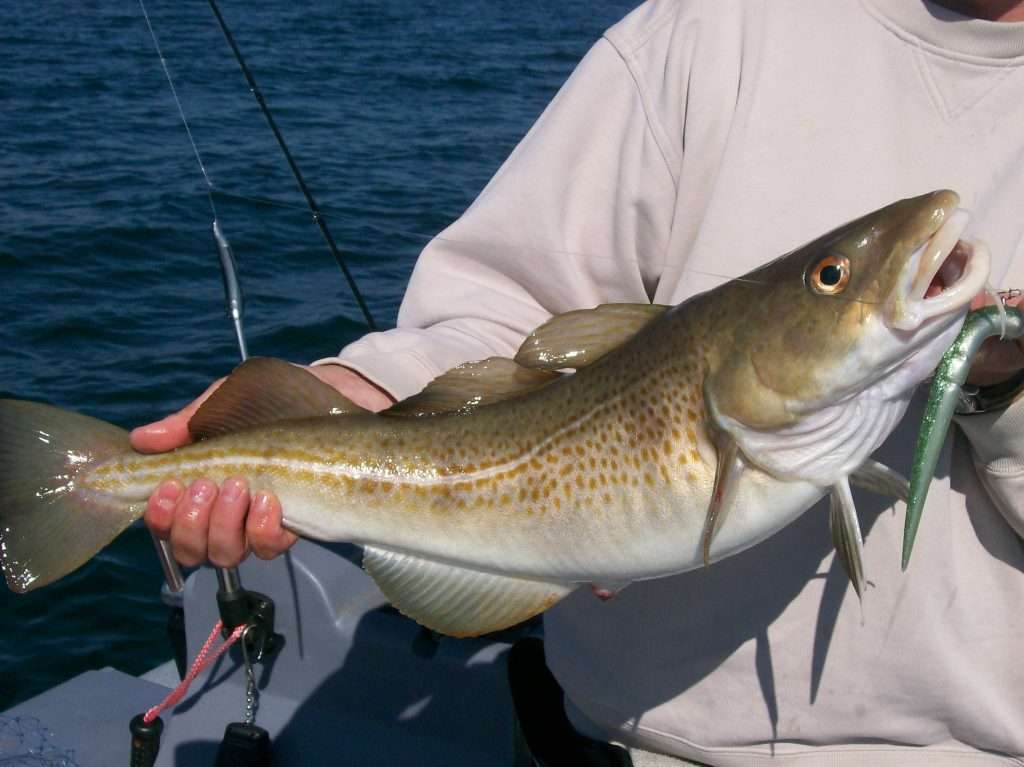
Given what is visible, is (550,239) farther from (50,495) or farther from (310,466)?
(50,495)

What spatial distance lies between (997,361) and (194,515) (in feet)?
4.75

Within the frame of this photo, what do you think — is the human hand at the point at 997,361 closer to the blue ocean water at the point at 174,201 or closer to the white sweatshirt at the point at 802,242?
the white sweatshirt at the point at 802,242

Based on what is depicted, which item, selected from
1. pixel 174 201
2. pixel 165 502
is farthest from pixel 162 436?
pixel 174 201

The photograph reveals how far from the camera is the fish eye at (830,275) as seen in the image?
183cm

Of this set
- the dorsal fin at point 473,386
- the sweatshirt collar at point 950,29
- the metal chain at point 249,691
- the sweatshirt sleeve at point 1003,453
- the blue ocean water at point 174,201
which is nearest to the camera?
the sweatshirt sleeve at point 1003,453

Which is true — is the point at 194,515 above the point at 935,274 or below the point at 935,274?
below

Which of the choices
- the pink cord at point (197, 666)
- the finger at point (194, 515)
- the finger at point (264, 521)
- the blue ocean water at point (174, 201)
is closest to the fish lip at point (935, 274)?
the finger at point (264, 521)

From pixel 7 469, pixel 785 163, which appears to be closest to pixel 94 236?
pixel 7 469

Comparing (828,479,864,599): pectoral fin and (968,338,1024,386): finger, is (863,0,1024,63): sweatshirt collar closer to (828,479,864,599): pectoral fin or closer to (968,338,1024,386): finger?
(968,338,1024,386): finger

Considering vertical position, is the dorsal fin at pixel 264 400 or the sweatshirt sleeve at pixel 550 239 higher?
the sweatshirt sleeve at pixel 550 239

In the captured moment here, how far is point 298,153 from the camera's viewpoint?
39.8ft

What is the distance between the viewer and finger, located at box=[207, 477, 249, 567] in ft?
7.39

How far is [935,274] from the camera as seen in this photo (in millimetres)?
1813

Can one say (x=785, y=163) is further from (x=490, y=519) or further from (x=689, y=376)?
(x=490, y=519)
